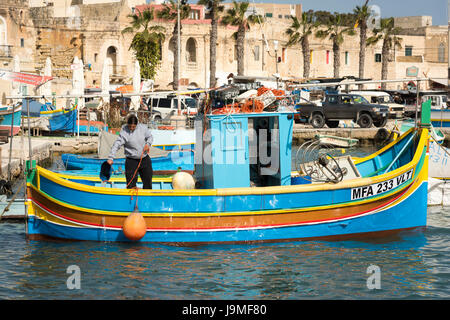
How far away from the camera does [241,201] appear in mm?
10414

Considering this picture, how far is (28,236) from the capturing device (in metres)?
11.2

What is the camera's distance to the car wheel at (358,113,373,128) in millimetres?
30141

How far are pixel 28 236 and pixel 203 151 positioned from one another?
138 inches

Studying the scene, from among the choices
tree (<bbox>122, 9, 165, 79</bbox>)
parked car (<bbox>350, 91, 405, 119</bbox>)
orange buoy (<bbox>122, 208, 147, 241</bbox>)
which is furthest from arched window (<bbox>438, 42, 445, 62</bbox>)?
orange buoy (<bbox>122, 208, 147, 241</bbox>)

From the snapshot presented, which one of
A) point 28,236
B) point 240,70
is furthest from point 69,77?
point 28,236

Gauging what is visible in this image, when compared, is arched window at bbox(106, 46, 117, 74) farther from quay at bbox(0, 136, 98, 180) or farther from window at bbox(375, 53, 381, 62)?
window at bbox(375, 53, 381, 62)

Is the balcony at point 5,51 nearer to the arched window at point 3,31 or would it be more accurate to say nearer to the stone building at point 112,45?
the stone building at point 112,45

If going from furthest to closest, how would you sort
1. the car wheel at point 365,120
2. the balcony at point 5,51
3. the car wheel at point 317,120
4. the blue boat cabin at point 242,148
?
the balcony at point 5,51
the car wheel at point 317,120
the car wheel at point 365,120
the blue boat cabin at point 242,148

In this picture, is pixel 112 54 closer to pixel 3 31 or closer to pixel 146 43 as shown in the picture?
pixel 146 43

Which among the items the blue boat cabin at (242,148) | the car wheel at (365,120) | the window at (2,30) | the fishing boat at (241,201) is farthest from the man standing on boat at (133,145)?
the window at (2,30)

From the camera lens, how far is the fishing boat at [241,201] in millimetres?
10406

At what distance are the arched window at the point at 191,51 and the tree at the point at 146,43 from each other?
392cm

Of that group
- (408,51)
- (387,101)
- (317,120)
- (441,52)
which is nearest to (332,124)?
(317,120)

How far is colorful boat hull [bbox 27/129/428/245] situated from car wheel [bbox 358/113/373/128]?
1938 centimetres
